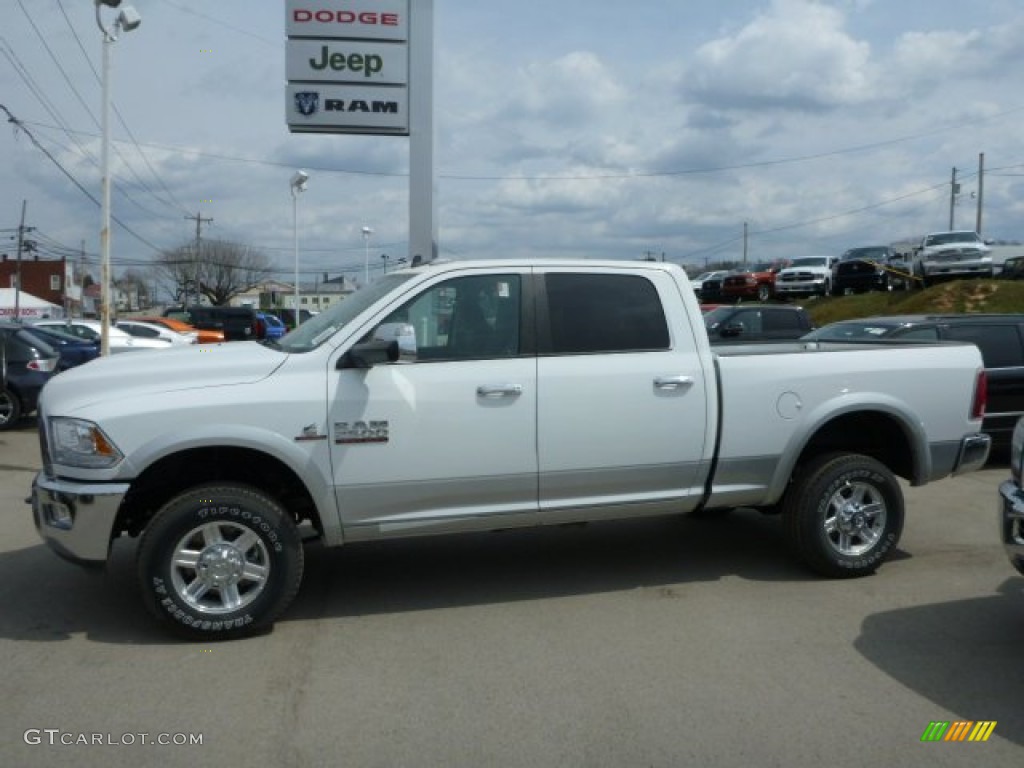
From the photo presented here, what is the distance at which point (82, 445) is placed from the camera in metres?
4.75

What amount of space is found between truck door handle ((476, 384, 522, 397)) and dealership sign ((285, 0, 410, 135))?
9067 mm

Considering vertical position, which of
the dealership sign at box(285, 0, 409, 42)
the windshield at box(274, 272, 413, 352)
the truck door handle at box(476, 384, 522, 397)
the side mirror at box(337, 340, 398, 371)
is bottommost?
the truck door handle at box(476, 384, 522, 397)

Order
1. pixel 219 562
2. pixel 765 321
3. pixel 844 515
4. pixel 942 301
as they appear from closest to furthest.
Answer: pixel 219 562 → pixel 844 515 → pixel 765 321 → pixel 942 301

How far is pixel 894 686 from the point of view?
171 inches

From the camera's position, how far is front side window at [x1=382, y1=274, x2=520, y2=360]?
534cm

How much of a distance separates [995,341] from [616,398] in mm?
6633

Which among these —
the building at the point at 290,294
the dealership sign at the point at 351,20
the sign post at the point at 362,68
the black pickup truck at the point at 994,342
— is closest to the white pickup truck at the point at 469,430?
the black pickup truck at the point at 994,342

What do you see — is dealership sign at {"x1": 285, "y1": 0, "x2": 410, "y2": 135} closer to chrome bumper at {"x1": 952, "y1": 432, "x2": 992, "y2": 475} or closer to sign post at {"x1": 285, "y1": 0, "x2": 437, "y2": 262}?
sign post at {"x1": 285, "y1": 0, "x2": 437, "y2": 262}

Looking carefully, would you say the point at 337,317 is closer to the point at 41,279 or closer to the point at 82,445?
the point at 82,445

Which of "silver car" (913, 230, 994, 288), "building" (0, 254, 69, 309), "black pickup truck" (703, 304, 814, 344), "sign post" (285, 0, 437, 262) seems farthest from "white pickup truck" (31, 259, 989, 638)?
"building" (0, 254, 69, 309)

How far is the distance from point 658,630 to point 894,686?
1.26m

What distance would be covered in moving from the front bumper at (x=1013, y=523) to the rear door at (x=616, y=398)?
1643 millimetres

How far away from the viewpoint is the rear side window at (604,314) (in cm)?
554

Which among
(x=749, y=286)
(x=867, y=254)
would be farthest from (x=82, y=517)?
(x=867, y=254)
